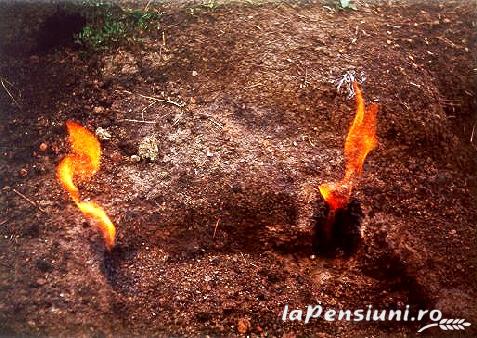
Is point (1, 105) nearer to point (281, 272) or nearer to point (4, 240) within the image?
point (4, 240)

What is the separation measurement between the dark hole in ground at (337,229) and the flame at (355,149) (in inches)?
1.9

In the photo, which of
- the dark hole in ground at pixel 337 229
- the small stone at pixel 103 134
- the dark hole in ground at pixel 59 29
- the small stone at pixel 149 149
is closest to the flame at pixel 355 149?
the dark hole in ground at pixel 337 229

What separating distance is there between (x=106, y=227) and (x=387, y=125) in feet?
6.08

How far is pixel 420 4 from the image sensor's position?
325 centimetres

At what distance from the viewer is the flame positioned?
2553mm

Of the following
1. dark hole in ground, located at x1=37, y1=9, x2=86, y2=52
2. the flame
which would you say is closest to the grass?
dark hole in ground, located at x1=37, y1=9, x2=86, y2=52

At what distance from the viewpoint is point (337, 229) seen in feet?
8.05

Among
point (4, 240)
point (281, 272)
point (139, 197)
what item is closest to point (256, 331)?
point (281, 272)

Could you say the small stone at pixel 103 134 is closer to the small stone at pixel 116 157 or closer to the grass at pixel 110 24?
the small stone at pixel 116 157

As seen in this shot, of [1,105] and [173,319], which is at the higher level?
[1,105]

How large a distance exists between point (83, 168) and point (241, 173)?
971 millimetres

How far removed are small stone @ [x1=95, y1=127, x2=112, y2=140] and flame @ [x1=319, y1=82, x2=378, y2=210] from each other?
1.37 meters

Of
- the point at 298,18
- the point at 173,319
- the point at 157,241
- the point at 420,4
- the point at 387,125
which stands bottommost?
the point at 173,319

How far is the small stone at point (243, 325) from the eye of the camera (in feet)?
7.08
